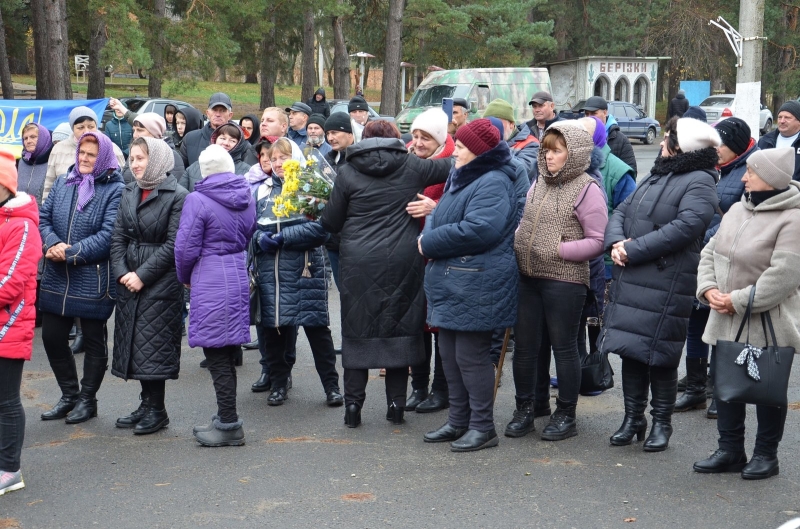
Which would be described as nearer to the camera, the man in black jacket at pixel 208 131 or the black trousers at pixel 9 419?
the black trousers at pixel 9 419

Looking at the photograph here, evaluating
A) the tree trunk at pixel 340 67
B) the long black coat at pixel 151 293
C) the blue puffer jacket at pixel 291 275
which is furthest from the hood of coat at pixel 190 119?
the tree trunk at pixel 340 67

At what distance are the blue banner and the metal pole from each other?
7996 mm

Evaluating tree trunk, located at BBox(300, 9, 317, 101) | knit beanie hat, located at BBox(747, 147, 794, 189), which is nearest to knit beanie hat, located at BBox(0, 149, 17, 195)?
knit beanie hat, located at BBox(747, 147, 794, 189)

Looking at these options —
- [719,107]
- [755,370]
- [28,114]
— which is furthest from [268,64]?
[755,370]

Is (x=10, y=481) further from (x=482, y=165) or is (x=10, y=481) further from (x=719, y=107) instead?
(x=719, y=107)

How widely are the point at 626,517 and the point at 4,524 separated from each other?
116 inches

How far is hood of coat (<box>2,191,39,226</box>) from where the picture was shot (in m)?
4.84

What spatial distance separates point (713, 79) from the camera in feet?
160

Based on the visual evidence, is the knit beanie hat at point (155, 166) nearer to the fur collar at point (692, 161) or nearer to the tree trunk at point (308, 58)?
the fur collar at point (692, 161)

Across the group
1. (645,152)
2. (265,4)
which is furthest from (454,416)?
(645,152)

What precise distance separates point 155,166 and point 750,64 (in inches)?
359

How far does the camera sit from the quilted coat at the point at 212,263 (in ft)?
18.0

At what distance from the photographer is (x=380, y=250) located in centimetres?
571

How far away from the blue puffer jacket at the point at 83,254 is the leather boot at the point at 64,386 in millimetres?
369
